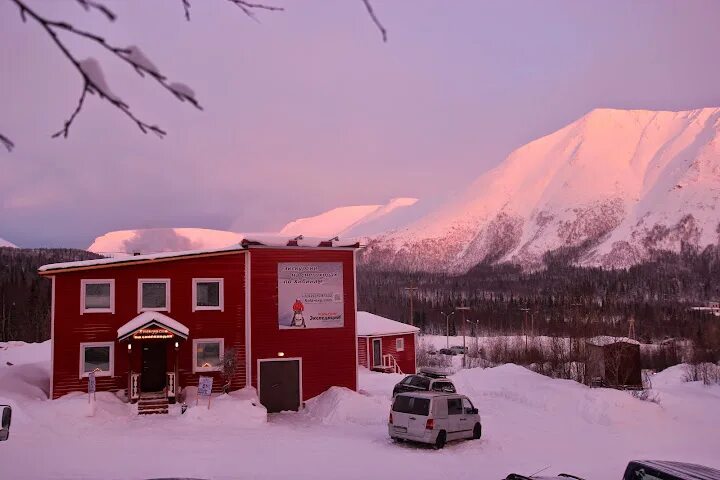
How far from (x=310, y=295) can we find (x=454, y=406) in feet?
33.4

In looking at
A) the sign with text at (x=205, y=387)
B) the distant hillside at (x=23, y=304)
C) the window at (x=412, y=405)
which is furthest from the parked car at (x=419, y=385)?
the distant hillside at (x=23, y=304)

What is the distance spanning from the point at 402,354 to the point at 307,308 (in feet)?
80.7

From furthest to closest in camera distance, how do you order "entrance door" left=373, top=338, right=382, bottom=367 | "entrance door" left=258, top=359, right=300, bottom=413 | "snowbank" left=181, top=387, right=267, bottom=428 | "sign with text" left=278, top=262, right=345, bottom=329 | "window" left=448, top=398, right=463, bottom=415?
1. "entrance door" left=373, top=338, right=382, bottom=367
2. "sign with text" left=278, top=262, right=345, bottom=329
3. "entrance door" left=258, top=359, right=300, bottom=413
4. "snowbank" left=181, top=387, right=267, bottom=428
5. "window" left=448, top=398, right=463, bottom=415

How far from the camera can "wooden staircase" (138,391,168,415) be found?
2647 centimetres

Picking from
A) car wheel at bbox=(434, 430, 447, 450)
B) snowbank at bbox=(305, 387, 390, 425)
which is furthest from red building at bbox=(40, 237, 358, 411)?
car wheel at bbox=(434, 430, 447, 450)

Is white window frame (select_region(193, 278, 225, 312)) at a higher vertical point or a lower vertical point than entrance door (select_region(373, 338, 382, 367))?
higher

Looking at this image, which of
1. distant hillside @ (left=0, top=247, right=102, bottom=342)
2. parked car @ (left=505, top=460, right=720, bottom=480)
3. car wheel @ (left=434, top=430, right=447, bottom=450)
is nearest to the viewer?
parked car @ (left=505, top=460, right=720, bottom=480)

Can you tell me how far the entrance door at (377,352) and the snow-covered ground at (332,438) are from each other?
625 inches

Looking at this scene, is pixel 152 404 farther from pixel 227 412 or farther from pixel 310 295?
pixel 310 295

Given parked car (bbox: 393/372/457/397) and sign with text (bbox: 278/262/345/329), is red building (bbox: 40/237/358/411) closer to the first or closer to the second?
sign with text (bbox: 278/262/345/329)

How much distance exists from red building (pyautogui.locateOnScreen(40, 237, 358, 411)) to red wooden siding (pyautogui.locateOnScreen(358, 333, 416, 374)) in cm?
2112

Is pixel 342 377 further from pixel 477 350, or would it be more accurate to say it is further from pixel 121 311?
pixel 477 350

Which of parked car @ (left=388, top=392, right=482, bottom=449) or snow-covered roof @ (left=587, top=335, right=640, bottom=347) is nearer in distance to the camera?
parked car @ (left=388, top=392, right=482, bottom=449)

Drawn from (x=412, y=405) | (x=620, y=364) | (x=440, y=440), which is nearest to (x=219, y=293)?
(x=412, y=405)
